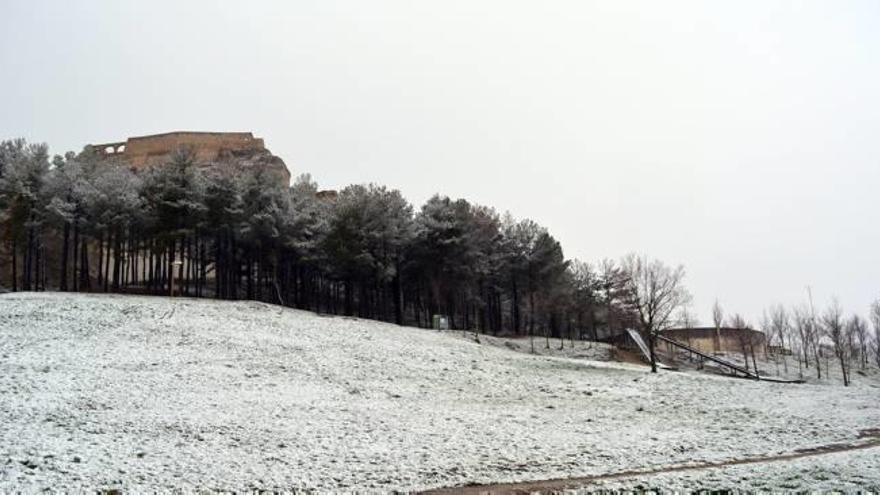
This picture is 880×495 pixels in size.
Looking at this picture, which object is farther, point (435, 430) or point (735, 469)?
point (435, 430)

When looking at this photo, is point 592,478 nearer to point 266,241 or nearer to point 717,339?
point 266,241

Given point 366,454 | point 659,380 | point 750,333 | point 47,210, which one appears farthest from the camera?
point 750,333

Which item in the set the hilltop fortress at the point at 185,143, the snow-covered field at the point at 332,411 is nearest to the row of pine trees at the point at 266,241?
the snow-covered field at the point at 332,411

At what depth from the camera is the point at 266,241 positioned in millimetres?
45812

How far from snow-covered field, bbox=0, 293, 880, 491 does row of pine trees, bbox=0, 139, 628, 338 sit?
9217mm

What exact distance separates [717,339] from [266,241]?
148 ft

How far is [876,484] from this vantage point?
1321cm

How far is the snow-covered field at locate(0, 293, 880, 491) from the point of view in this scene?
45.3 ft

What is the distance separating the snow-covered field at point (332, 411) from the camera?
13.8 meters

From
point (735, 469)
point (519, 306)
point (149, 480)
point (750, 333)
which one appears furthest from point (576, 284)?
point (149, 480)

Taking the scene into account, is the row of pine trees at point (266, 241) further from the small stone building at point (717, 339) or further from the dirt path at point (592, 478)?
the dirt path at point (592, 478)

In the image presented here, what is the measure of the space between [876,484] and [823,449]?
5.82 m

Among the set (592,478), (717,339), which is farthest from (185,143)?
(592,478)

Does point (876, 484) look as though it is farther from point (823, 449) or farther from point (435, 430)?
point (435, 430)
